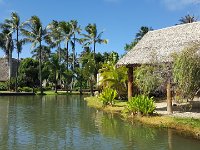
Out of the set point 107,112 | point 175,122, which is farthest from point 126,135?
point 107,112

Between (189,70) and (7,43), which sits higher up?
(7,43)

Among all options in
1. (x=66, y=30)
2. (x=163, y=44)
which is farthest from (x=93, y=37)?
(x=163, y=44)

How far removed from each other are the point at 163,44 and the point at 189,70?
851cm

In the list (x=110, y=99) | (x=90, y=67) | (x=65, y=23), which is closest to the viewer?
(x=110, y=99)

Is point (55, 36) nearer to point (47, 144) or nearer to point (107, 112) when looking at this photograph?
point (107, 112)

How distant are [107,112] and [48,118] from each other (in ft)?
17.8

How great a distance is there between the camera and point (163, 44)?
25.5 m

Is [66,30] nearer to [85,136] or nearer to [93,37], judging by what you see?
[93,37]

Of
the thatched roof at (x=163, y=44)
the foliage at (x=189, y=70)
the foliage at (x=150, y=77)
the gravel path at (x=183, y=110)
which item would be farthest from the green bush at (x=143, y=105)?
the foliage at (x=189, y=70)

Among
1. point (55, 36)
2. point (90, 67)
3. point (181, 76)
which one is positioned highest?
point (55, 36)

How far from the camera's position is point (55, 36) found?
6234 cm

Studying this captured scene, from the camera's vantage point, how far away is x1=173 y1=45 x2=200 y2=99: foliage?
1715cm

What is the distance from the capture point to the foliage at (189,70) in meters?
17.2

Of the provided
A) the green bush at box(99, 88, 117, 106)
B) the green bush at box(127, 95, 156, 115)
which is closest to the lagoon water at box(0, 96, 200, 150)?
the green bush at box(127, 95, 156, 115)
